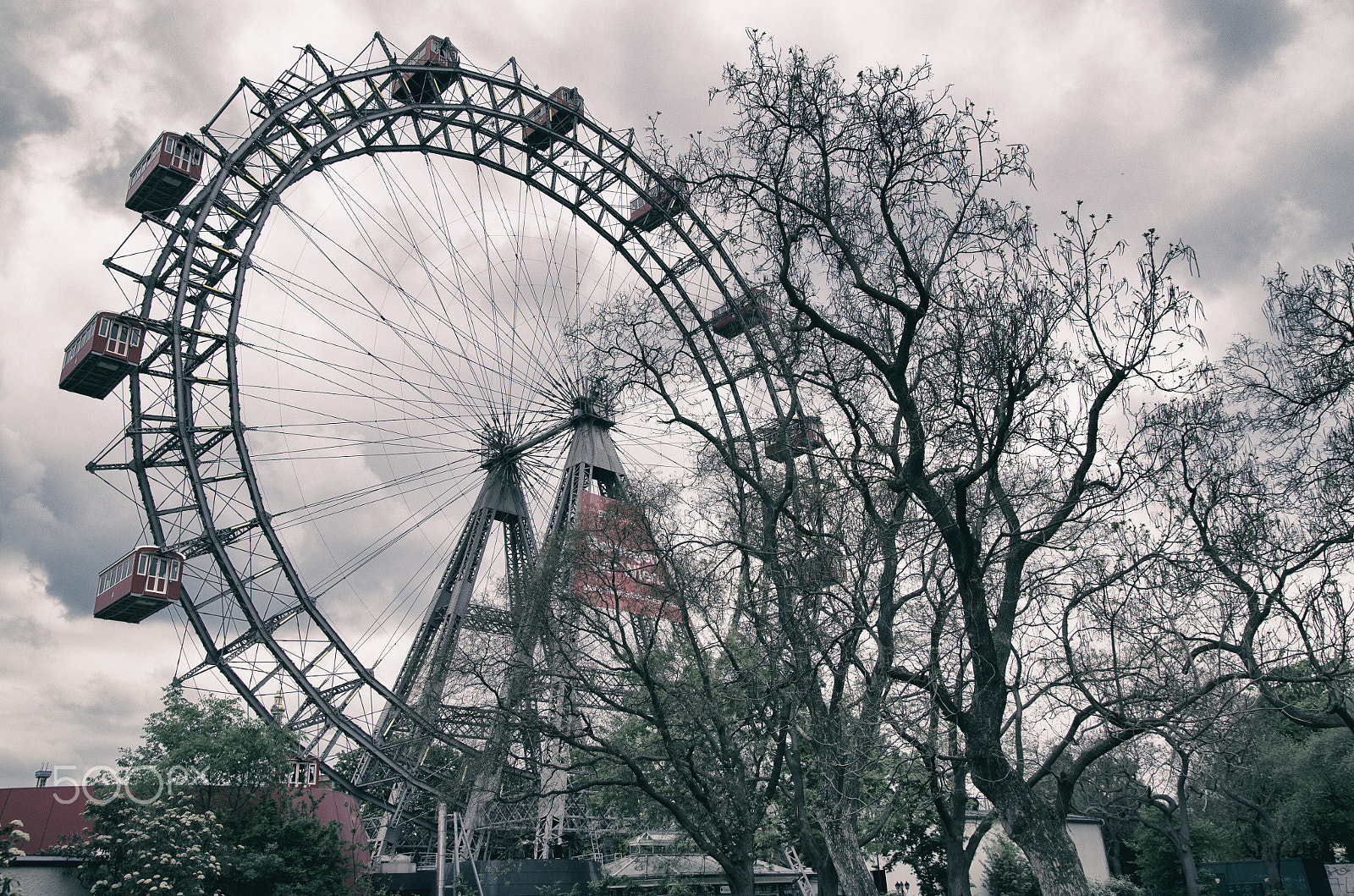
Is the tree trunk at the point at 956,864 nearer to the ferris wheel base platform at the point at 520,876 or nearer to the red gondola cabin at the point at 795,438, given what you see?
the red gondola cabin at the point at 795,438

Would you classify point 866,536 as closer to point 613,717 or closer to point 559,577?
point 559,577

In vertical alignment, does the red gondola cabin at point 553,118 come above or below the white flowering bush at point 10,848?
above

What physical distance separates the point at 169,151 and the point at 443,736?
53.4ft

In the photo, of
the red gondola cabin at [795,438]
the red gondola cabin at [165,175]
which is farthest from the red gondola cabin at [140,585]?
the red gondola cabin at [795,438]

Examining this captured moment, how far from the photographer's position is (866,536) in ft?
31.5

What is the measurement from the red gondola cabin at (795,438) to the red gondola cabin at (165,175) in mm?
18120

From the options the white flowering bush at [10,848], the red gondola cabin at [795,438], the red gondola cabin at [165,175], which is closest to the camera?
the red gondola cabin at [795,438]

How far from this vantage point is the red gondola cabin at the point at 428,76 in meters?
22.6

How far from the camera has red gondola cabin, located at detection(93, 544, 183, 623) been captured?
1938 cm

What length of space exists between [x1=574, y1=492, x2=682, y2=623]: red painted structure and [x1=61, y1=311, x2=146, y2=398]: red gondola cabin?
44.4 ft

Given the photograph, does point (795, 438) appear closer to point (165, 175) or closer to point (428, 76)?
point (428, 76)

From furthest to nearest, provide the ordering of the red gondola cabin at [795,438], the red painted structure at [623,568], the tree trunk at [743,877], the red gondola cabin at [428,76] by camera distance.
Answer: the red gondola cabin at [428,76], the red painted structure at [623,568], the tree trunk at [743,877], the red gondola cabin at [795,438]

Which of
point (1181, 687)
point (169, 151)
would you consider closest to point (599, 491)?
point (169, 151)

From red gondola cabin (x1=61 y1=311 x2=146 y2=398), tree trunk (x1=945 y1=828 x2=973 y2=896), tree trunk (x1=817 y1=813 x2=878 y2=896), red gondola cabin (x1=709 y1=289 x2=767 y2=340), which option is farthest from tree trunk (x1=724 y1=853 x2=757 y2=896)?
red gondola cabin (x1=61 y1=311 x2=146 y2=398)
